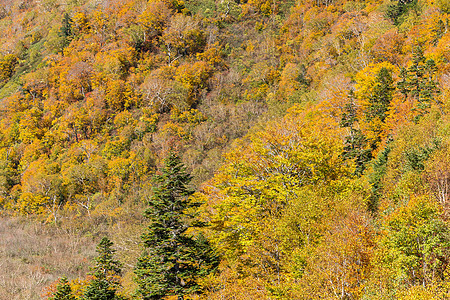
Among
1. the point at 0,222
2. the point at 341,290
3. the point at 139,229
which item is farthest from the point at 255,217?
the point at 0,222

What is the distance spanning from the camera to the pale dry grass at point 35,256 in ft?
157

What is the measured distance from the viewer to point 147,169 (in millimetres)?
67812

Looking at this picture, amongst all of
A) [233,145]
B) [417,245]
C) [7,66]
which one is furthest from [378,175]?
[7,66]

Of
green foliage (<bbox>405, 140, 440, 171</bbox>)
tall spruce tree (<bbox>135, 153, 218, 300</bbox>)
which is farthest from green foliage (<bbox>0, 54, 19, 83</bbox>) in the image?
green foliage (<bbox>405, 140, 440, 171</bbox>)

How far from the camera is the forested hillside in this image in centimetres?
1805

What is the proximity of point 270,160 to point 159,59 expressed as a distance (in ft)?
220

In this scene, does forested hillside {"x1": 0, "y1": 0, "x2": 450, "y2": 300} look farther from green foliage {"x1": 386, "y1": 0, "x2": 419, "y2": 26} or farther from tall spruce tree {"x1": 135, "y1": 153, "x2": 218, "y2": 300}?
green foliage {"x1": 386, "y1": 0, "x2": 419, "y2": 26}

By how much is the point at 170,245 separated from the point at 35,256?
48.5 meters

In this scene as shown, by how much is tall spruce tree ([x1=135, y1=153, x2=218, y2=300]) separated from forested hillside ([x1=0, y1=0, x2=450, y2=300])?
0.13 m

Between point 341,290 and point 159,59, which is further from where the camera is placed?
point 159,59

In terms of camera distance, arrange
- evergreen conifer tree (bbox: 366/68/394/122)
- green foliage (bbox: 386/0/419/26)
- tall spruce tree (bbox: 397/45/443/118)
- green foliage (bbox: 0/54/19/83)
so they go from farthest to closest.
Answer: green foliage (bbox: 0/54/19/83), green foliage (bbox: 386/0/419/26), evergreen conifer tree (bbox: 366/68/394/122), tall spruce tree (bbox: 397/45/443/118)

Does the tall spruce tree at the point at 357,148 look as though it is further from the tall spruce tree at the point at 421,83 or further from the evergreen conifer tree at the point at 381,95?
the tall spruce tree at the point at 421,83

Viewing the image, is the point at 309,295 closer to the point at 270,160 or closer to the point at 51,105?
the point at 270,160

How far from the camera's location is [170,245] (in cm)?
2347
